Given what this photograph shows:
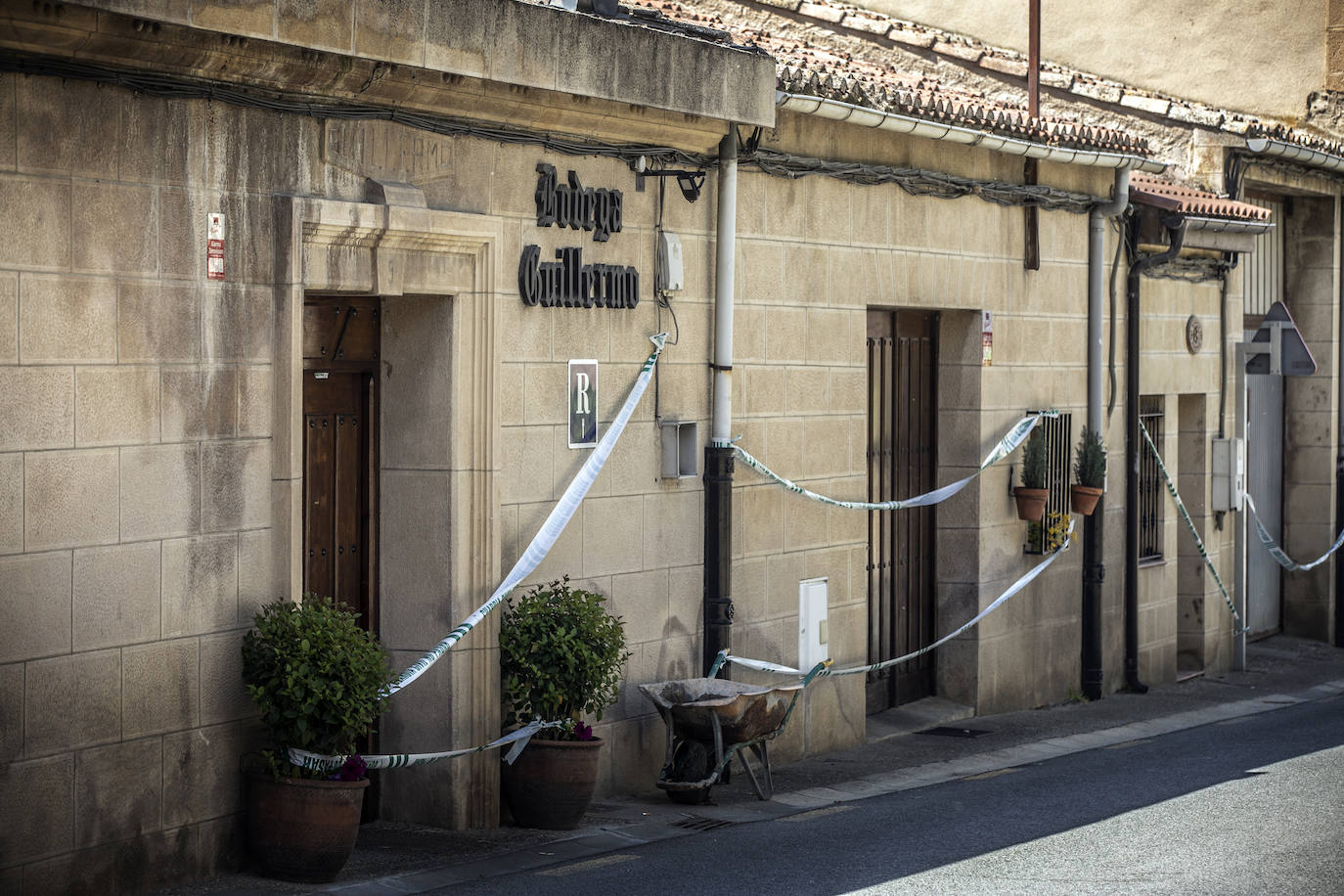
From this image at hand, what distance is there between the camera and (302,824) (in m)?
7.83

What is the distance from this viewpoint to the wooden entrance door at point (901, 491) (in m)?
13.4

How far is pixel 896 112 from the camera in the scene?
39.7 feet

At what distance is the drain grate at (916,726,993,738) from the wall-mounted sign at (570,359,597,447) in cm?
442

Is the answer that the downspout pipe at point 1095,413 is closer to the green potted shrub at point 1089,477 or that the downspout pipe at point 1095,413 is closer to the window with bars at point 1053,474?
the green potted shrub at point 1089,477

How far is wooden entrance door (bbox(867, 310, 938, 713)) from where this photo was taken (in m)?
13.4

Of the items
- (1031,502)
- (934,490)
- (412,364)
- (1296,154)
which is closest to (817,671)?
(934,490)

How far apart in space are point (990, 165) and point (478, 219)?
5936mm

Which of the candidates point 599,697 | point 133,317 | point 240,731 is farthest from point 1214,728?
point 133,317

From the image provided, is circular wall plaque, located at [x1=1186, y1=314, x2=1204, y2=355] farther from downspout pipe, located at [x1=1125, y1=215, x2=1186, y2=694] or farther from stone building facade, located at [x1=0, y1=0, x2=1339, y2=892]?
stone building facade, located at [x1=0, y1=0, x2=1339, y2=892]

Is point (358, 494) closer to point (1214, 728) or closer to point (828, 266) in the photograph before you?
point (828, 266)

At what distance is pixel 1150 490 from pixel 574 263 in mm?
8511

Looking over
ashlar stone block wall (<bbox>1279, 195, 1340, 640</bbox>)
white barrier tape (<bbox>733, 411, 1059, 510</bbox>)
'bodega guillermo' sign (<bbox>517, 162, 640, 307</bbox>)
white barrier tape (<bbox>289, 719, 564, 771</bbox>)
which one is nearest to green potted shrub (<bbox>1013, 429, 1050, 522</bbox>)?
white barrier tape (<bbox>733, 411, 1059, 510</bbox>)

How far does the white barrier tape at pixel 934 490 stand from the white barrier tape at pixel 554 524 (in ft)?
3.04

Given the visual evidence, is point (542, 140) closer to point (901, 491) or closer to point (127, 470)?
point (127, 470)
